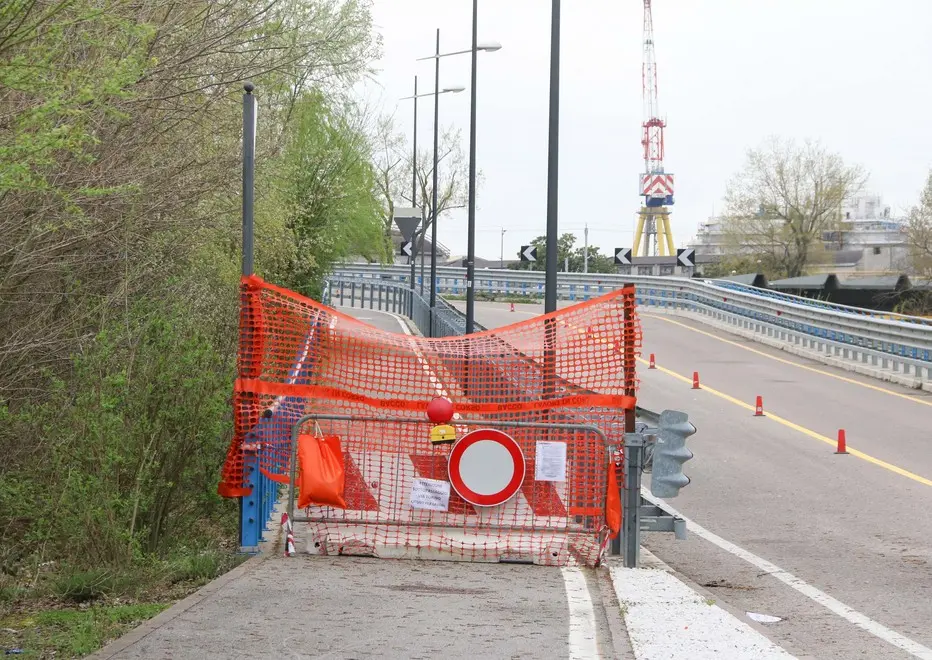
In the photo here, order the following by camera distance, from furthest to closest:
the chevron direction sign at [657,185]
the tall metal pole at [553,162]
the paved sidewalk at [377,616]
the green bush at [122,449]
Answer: the chevron direction sign at [657,185] < the tall metal pole at [553,162] < the green bush at [122,449] < the paved sidewalk at [377,616]

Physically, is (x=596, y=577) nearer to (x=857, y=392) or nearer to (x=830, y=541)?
(x=830, y=541)

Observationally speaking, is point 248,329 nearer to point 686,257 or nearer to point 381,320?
point 686,257

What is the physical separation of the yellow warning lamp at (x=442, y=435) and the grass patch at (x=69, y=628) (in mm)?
2497

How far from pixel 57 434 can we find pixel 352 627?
3.96m

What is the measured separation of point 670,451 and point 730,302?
121 ft

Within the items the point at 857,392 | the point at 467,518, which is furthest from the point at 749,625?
the point at 857,392

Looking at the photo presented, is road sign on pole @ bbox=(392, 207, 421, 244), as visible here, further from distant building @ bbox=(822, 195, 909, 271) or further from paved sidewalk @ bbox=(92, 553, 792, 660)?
distant building @ bbox=(822, 195, 909, 271)

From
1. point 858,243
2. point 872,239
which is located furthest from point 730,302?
point 872,239

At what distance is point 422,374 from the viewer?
36.8 feet

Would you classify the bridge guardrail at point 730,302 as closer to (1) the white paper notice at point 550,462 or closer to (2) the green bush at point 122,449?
(1) the white paper notice at point 550,462

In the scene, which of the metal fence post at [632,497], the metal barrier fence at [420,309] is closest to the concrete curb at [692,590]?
the metal fence post at [632,497]

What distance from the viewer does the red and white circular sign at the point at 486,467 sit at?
9672 mm

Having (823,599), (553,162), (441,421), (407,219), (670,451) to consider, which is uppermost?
(553,162)

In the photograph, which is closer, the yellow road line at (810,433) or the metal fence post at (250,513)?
the metal fence post at (250,513)
